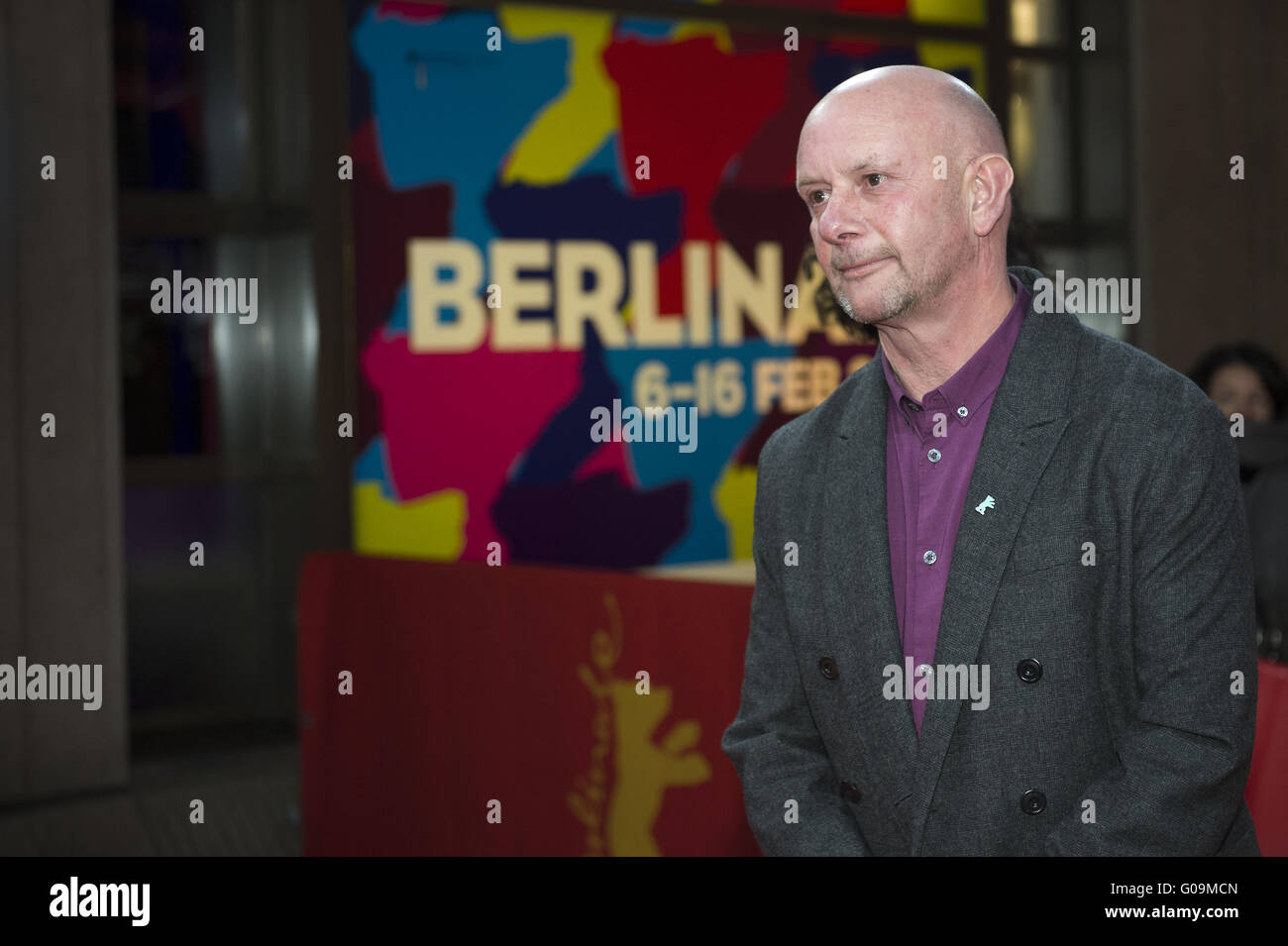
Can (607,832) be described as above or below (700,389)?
below

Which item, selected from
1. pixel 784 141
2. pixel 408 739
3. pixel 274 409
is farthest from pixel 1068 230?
pixel 408 739

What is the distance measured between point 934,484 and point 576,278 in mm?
4365

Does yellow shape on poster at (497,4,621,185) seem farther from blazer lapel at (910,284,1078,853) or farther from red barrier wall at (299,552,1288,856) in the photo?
blazer lapel at (910,284,1078,853)

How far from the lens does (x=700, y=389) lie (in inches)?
241

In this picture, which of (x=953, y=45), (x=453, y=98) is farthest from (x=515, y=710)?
(x=953, y=45)

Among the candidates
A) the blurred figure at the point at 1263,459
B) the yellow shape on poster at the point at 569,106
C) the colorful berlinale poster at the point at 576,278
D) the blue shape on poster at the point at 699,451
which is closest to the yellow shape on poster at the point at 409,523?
the colorful berlinale poster at the point at 576,278

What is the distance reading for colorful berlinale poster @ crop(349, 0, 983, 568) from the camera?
557cm

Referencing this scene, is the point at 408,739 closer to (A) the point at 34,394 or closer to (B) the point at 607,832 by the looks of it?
(B) the point at 607,832

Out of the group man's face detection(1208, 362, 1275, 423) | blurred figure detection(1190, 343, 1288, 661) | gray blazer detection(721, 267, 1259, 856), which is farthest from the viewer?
man's face detection(1208, 362, 1275, 423)

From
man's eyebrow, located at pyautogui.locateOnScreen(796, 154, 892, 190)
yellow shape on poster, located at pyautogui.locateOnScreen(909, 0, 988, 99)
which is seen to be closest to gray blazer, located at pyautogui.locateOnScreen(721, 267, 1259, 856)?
man's eyebrow, located at pyautogui.locateOnScreen(796, 154, 892, 190)

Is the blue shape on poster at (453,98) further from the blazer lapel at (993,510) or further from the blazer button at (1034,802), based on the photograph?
the blazer button at (1034,802)

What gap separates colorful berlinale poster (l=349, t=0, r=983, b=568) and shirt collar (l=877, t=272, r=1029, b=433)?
417 centimetres

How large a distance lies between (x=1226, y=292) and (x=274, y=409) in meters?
4.80
